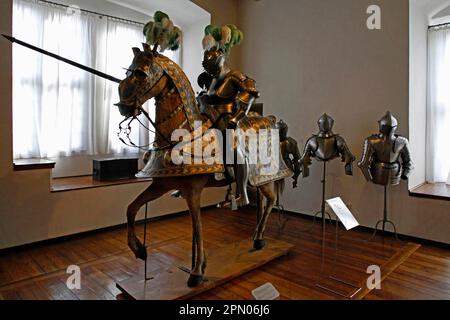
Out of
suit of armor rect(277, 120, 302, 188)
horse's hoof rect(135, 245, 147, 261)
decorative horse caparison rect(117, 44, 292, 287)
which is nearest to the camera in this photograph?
decorative horse caparison rect(117, 44, 292, 287)

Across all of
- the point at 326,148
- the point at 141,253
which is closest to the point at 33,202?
the point at 141,253

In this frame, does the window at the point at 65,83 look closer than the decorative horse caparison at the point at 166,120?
No

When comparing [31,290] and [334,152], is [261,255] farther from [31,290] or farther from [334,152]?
[31,290]

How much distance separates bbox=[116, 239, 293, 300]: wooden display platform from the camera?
2.39 m

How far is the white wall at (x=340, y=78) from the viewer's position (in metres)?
3.82

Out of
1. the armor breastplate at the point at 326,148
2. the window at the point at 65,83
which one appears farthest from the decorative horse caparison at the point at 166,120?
the window at the point at 65,83

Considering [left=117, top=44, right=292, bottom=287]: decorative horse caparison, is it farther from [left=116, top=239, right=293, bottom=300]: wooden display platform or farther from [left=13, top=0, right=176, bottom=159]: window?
[left=13, top=0, right=176, bottom=159]: window

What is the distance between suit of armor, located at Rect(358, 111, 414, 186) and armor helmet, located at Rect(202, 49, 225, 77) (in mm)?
2008

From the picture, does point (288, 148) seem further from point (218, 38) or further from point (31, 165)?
point (31, 165)

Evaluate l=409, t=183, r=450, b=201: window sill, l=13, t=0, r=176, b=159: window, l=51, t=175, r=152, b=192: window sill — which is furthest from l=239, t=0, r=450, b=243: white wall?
l=51, t=175, r=152, b=192: window sill

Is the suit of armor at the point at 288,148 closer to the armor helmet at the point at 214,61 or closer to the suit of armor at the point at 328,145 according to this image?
the suit of armor at the point at 328,145

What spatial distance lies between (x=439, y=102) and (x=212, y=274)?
351 cm

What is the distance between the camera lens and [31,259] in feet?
10.5

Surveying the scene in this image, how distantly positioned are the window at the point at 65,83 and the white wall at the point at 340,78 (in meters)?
2.04
